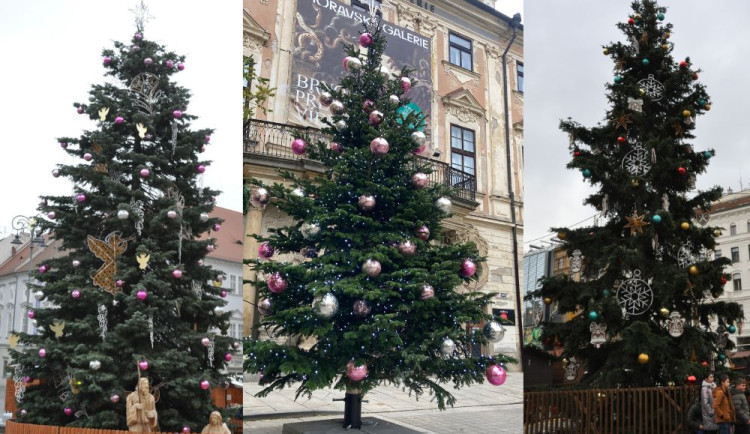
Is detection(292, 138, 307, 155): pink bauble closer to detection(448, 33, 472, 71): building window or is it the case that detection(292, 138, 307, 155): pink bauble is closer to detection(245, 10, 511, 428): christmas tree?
detection(245, 10, 511, 428): christmas tree

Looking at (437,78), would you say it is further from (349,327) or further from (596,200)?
(596,200)

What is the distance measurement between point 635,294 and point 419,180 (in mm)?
2622

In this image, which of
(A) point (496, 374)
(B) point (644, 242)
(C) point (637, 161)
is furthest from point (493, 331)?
(C) point (637, 161)

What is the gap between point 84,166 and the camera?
6.03m

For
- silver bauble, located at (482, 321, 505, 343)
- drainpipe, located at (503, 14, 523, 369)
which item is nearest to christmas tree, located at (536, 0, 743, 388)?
drainpipe, located at (503, 14, 523, 369)

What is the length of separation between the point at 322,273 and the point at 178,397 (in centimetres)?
216

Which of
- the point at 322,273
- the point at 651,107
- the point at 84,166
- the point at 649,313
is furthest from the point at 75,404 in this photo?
the point at 651,107

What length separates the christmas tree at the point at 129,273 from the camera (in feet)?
17.9

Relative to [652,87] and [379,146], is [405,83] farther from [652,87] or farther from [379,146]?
[652,87]

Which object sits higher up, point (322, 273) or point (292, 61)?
point (292, 61)

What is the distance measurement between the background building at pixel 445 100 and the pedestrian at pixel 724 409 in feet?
5.96

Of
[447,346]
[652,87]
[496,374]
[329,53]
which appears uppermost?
[652,87]

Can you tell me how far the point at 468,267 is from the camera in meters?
4.28

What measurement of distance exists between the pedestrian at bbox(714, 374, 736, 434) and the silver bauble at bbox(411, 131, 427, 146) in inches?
117
